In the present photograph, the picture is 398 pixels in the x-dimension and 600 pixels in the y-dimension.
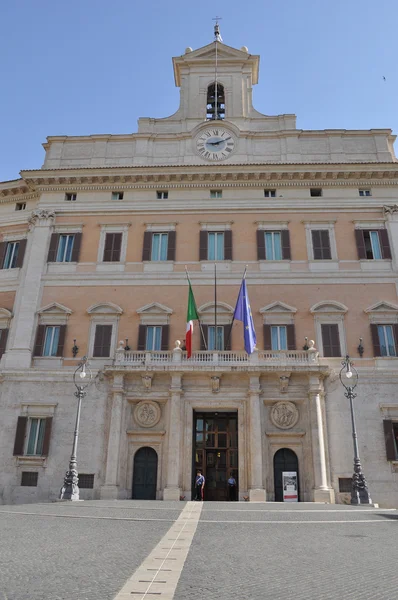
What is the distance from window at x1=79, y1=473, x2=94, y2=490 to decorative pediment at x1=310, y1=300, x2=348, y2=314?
12038mm

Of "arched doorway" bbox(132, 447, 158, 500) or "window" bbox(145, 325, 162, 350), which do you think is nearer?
"arched doorway" bbox(132, 447, 158, 500)

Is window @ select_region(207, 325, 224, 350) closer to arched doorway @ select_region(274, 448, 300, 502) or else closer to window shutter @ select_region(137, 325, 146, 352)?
window shutter @ select_region(137, 325, 146, 352)

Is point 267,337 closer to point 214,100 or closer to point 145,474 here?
point 145,474

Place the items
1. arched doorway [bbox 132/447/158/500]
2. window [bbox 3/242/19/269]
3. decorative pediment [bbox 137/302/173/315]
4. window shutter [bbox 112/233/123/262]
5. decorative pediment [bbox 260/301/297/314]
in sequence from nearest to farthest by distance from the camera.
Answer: arched doorway [bbox 132/447/158/500] < decorative pediment [bbox 260/301/297/314] < decorative pediment [bbox 137/302/173/315] < window shutter [bbox 112/233/123/262] < window [bbox 3/242/19/269]

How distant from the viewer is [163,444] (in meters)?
20.0

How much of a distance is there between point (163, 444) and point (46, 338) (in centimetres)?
752

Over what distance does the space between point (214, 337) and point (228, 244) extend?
16.3ft

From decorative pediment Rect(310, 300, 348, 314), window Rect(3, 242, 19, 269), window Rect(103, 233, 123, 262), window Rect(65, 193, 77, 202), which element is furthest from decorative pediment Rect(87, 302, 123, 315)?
decorative pediment Rect(310, 300, 348, 314)

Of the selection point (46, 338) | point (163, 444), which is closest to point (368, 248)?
point (163, 444)

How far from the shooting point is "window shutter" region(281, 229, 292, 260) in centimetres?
2327

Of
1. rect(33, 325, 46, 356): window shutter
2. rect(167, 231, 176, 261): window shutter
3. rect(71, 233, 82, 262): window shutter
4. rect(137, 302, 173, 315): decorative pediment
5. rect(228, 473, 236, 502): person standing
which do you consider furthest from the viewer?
rect(71, 233, 82, 262): window shutter

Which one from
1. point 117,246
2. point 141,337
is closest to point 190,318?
point 141,337

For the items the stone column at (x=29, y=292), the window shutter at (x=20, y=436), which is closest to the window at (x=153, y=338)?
the stone column at (x=29, y=292)

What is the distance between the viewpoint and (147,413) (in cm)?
2041
